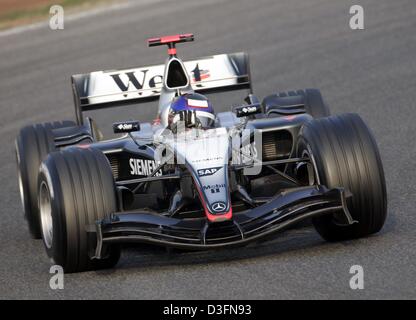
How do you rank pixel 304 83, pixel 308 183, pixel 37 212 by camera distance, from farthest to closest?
pixel 304 83
pixel 37 212
pixel 308 183

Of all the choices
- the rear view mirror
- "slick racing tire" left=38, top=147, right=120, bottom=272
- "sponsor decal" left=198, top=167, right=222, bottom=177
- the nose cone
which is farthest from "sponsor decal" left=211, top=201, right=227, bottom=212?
the rear view mirror

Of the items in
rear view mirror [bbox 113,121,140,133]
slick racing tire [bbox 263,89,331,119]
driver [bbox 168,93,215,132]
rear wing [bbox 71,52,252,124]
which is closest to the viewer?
rear view mirror [bbox 113,121,140,133]

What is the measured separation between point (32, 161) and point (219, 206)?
7.85 ft

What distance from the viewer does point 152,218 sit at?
7.65 meters

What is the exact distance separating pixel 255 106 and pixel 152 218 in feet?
4.96

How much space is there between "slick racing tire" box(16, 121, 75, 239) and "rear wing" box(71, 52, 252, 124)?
2.82 ft

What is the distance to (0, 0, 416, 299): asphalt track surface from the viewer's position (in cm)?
721

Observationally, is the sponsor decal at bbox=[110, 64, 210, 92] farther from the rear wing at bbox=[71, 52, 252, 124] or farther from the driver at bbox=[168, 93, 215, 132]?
the driver at bbox=[168, 93, 215, 132]

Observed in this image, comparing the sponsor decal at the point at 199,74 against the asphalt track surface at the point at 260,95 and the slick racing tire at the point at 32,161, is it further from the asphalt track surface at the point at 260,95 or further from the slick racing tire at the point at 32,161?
the asphalt track surface at the point at 260,95

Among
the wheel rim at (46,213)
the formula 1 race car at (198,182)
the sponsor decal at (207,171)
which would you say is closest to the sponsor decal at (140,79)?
the formula 1 race car at (198,182)

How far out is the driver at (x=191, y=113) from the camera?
8.84 metres

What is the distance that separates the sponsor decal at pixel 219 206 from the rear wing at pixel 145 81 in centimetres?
314
